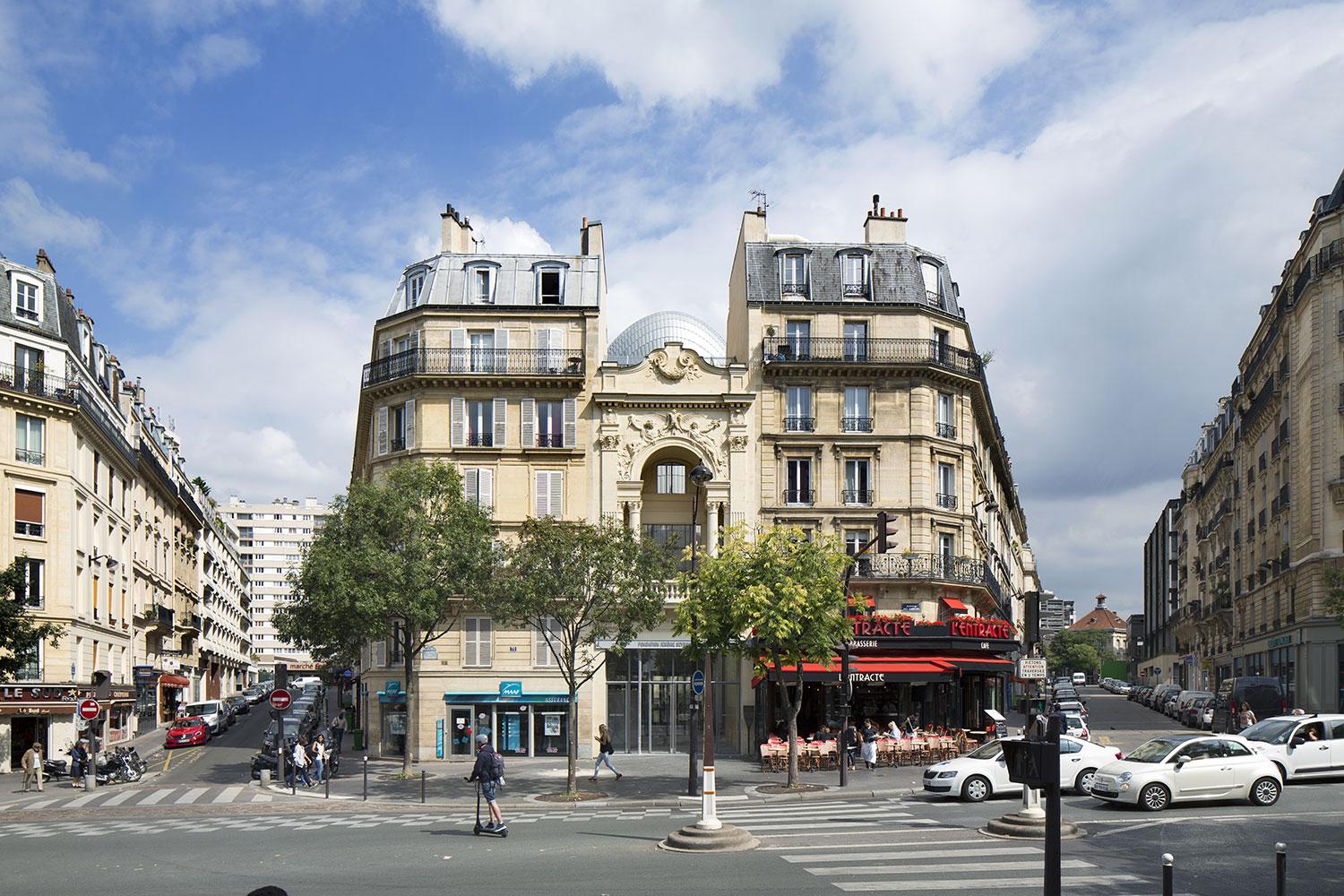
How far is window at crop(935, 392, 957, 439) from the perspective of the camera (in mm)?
44188

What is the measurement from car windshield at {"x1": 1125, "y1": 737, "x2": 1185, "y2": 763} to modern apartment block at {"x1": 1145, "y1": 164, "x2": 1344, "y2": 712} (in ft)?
90.6

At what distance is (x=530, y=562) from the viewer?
30.9 metres

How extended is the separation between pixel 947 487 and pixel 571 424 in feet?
45.9

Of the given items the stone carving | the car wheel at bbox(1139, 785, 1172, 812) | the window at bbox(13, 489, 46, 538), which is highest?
the stone carving

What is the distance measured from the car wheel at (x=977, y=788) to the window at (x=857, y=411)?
1915 cm

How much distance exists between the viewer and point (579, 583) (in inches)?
1202

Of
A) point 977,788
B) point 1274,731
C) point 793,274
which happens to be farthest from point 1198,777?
point 793,274

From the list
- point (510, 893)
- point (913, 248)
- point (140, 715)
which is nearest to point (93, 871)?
point (510, 893)

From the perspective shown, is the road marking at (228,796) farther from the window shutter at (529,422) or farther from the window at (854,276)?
the window at (854,276)

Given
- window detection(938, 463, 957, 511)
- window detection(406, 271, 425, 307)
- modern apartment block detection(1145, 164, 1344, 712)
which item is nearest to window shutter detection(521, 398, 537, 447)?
window detection(406, 271, 425, 307)

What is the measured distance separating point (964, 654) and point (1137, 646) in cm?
14677

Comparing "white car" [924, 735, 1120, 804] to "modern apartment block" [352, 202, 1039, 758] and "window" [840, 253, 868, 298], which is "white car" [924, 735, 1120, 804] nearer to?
"modern apartment block" [352, 202, 1039, 758]

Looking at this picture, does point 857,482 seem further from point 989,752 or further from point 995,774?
point 995,774

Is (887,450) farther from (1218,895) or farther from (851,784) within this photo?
(1218,895)
